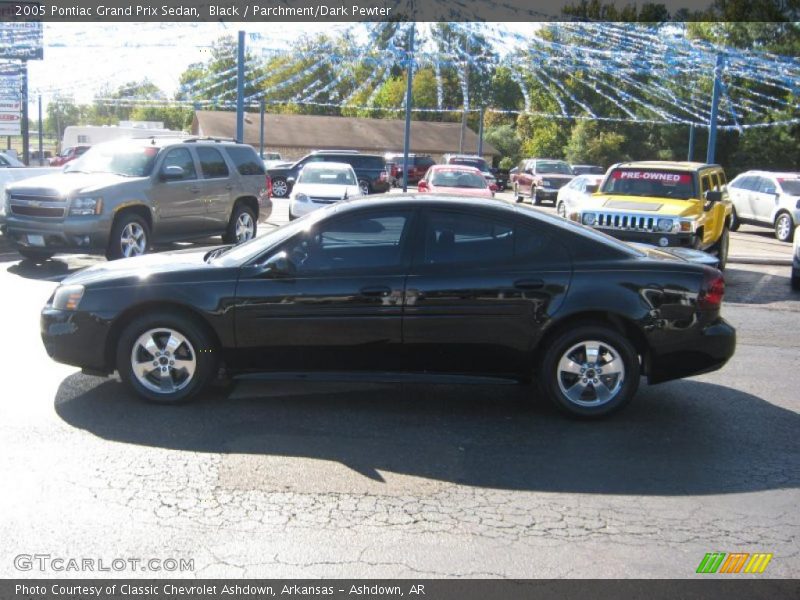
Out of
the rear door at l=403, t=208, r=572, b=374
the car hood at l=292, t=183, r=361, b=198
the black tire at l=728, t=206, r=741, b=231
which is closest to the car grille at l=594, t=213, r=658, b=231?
the rear door at l=403, t=208, r=572, b=374

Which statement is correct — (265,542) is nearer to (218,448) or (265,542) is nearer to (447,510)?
(447,510)

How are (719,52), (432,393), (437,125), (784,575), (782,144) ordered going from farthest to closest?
(437,125), (782,144), (719,52), (432,393), (784,575)

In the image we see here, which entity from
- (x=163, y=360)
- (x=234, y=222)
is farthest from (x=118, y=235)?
(x=163, y=360)

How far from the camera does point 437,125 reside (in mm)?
76375

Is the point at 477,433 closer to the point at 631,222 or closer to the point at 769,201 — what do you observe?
the point at 631,222

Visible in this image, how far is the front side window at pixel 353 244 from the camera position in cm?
642

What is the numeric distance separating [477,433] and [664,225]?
8.20 metres

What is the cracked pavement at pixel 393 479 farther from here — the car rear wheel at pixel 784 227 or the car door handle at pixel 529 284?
the car rear wheel at pixel 784 227

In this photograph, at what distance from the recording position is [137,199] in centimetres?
1337

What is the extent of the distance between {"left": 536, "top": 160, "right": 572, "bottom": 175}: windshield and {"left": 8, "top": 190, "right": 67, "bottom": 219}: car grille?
2741 centimetres

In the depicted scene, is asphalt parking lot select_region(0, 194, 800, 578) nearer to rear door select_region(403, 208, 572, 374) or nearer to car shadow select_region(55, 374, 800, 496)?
car shadow select_region(55, 374, 800, 496)

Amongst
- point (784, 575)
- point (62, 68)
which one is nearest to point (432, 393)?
point (784, 575)

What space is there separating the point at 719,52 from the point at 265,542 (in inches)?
812

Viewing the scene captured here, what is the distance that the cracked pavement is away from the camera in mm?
4277
